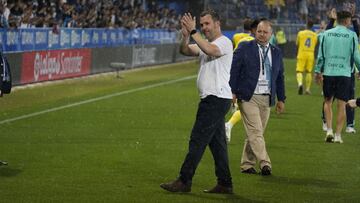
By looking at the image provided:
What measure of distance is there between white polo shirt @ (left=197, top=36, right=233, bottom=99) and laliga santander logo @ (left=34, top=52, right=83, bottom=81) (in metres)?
19.4

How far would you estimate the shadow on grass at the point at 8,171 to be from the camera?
12.2 m

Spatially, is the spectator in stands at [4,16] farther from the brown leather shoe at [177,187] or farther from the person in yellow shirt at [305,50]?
the brown leather shoe at [177,187]

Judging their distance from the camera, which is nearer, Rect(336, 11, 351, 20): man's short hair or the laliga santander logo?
Rect(336, 11, 351, 20): man's short hair

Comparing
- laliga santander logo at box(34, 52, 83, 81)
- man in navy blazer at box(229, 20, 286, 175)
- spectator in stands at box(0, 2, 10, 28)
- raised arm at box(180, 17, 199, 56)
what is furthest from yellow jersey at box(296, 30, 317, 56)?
raised arm at box(180, 17, 199, 56)

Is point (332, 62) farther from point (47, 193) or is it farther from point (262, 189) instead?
point (47, 193)

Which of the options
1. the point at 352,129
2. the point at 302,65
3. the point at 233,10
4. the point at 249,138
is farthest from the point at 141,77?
the point at 233,10

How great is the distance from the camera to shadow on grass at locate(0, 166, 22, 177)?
12.2 metres

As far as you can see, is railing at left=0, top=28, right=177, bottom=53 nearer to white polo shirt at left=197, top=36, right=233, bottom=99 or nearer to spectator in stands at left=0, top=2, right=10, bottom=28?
spectator in stands at left=0, top=2, right=10, bottom=28

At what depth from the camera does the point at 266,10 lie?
65.4 metres

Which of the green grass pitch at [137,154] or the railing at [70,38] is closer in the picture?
the green grass pitch at [137,154]

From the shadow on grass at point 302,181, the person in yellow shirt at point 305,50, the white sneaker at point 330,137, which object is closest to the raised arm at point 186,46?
the shadow on grass at point 302,181

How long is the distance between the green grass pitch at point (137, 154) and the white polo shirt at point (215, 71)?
1168 millimetres

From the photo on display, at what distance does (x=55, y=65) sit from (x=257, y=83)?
19929 millimetres

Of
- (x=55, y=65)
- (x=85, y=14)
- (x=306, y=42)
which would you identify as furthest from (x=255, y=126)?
(x=85, y=14)
